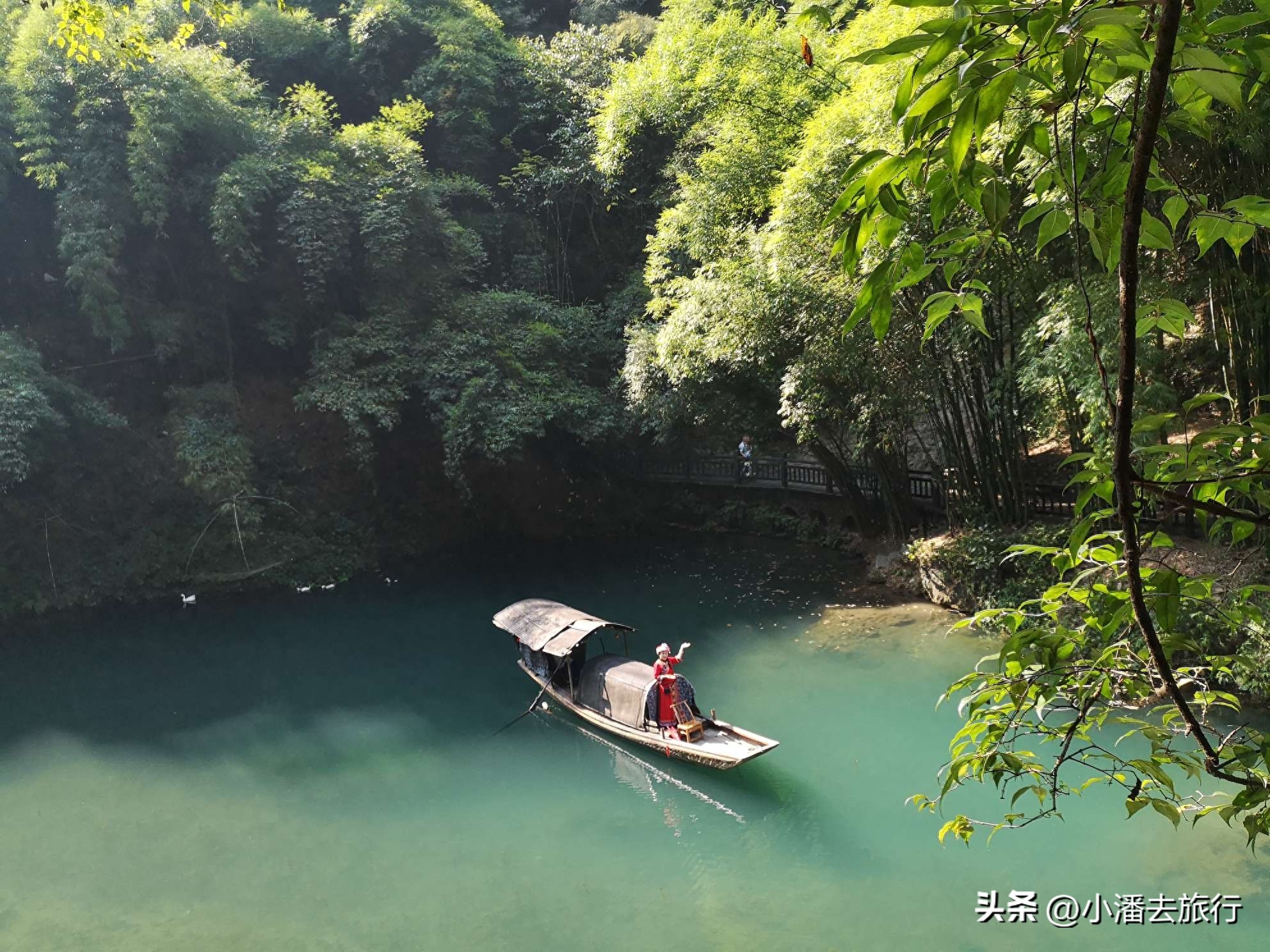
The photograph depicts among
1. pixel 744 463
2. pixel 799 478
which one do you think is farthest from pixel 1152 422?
pixel 744 463

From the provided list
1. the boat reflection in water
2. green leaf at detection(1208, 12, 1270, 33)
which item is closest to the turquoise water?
the boat reflection in water

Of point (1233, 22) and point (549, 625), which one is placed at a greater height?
point (1233, 22)

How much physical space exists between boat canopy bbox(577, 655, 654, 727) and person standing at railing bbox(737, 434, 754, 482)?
18.8 ft

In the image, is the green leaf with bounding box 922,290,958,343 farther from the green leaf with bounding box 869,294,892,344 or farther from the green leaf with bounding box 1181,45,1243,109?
the green leaf with bounding box 1181,45,1243,109

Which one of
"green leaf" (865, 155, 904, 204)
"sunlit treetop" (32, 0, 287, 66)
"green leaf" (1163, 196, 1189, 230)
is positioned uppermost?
"sunlit treetop" (32, 0, 287, 66)

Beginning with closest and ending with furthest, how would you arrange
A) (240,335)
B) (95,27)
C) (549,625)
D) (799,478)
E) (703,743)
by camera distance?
(95,27)
(703,743)
(549,625)
(799,478)
(240,335)

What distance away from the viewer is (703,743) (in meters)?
6.38

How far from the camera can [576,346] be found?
1268 centimetres

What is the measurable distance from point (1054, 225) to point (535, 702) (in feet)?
23.9

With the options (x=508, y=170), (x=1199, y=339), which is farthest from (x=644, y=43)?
(x=1199, y=339)

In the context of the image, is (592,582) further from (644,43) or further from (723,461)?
(644,43)

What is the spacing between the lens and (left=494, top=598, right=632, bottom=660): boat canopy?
24.8 ft

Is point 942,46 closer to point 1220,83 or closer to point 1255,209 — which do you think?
point 1220,83

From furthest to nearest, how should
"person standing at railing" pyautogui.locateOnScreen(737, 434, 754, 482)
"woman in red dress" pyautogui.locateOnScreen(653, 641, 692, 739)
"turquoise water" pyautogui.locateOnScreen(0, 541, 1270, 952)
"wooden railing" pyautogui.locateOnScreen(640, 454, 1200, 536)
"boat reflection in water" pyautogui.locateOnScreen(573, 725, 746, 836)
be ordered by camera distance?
"person standing at railing" pyautogui.locateOnScreen(737, 434, 754, 482)
"wooden railing" pyautogui.locateOnScreen(640, 454, 1200, 536)
"woman in red dress" pyautogui.locateOnScreen(653, 641, 692, 739)
"boat reflection in water" pyautogui.locateOnScreen(573, 725, 746, 836)
"turquoise water" pyautogui.locateOnScreen(0, 541, 1270, 952)
